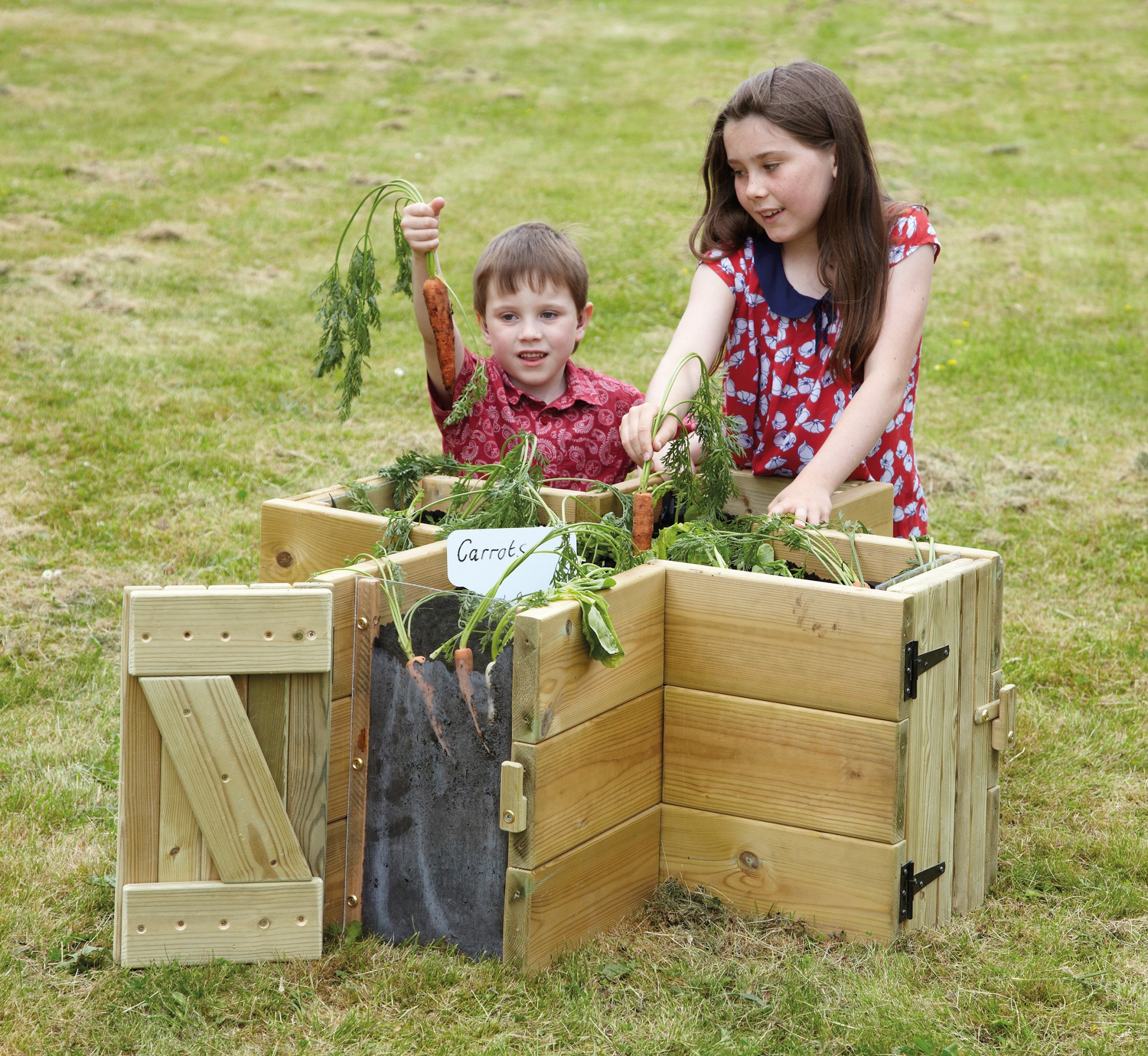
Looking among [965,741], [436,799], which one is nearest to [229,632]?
[436,799]

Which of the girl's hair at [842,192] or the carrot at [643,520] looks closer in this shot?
the carrot at [643,520]

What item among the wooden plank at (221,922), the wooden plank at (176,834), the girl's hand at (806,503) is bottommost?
the wooden plank at (221,922)

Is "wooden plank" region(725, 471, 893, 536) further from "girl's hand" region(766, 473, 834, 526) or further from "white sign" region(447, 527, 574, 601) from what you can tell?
"white sign" region(447, 527, 574, 601)

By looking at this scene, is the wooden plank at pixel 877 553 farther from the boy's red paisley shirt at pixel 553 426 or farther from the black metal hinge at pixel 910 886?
the boy's red paisley shirt at pixel 553 426

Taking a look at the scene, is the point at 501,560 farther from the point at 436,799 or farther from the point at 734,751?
the point at 734,751

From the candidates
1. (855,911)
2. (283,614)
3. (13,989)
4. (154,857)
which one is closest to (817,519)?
(855,911)

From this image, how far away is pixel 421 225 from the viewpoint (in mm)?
2920

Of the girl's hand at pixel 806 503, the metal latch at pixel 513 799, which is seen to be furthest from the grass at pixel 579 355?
the girl's hand at pixel 806 503

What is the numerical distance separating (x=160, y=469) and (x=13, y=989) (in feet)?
10.6

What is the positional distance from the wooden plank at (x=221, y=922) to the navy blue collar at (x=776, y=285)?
1.67 metres

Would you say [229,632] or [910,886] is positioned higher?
[229,632]

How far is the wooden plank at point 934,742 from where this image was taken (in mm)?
2299

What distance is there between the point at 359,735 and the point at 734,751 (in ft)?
2.16

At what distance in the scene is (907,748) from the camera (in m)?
2.28
